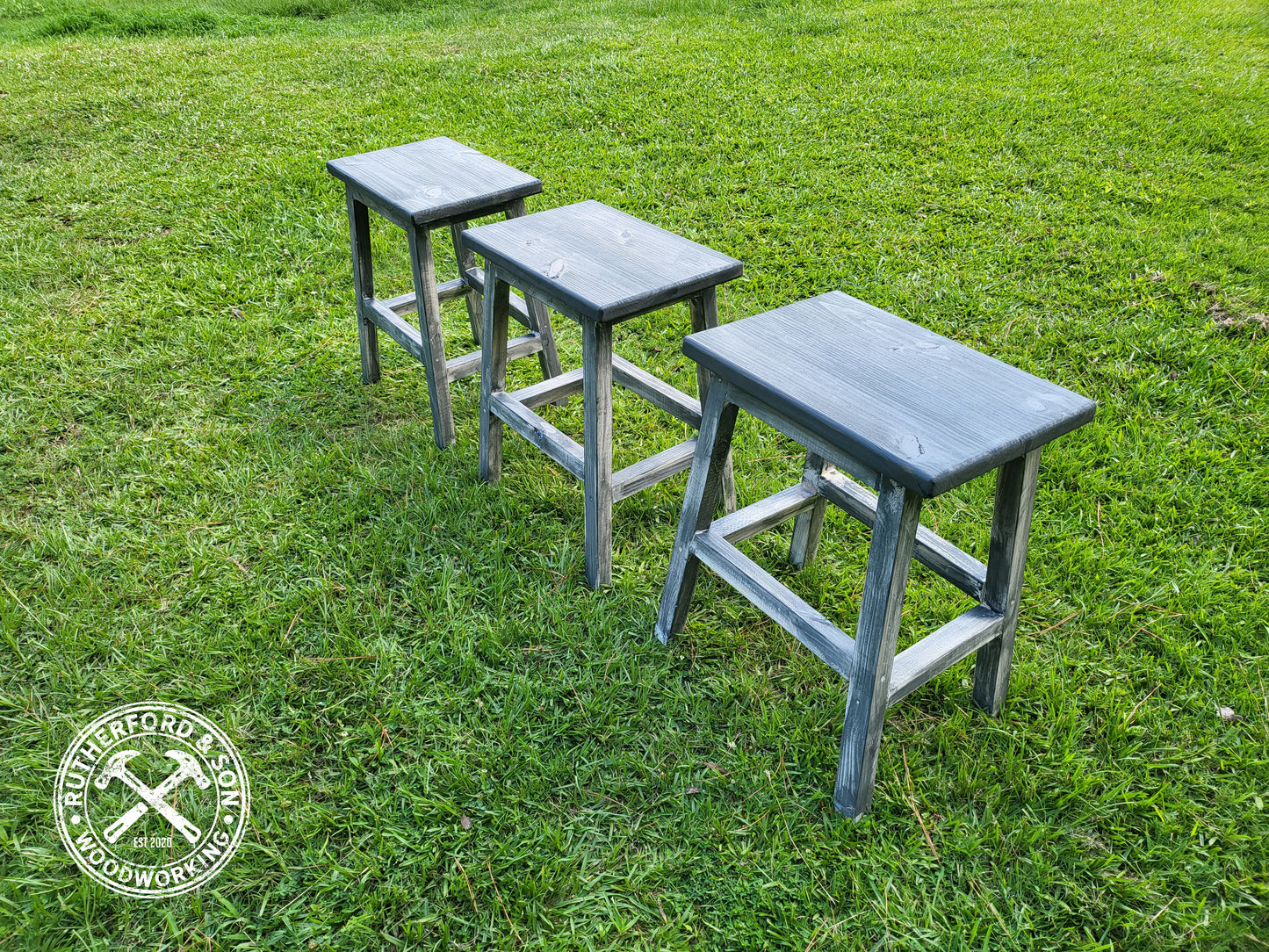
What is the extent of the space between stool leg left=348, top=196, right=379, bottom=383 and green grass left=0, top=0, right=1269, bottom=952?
12cm

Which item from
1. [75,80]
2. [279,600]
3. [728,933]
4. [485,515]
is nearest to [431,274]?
[485,515]

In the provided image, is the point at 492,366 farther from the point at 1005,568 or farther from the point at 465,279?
the point at 1005,568

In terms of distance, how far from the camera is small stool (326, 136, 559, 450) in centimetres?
292

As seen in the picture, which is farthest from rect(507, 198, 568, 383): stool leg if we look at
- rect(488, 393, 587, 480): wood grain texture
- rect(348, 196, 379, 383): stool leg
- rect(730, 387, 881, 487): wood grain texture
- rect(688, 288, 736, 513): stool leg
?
rect(730, 387, 881, 487): wood grain texture

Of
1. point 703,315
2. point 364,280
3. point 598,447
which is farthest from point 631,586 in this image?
point 364,280

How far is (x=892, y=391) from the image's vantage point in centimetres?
183

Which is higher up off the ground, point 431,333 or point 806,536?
point 431,333

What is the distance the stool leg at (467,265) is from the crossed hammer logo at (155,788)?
1714 millimetres

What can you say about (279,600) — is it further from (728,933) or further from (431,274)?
(728,933)

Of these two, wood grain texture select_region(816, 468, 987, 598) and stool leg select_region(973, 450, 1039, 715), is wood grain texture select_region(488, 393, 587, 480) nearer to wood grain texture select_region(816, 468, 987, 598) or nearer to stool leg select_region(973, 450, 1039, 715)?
wood grain texture select_region(816, 468, 987, 598)

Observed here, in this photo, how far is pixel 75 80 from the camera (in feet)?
23.9

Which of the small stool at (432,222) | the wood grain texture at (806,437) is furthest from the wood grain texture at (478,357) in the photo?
the wood grain texture at (806,437)

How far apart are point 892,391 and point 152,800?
2.07 meters

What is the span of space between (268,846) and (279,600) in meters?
0.84
